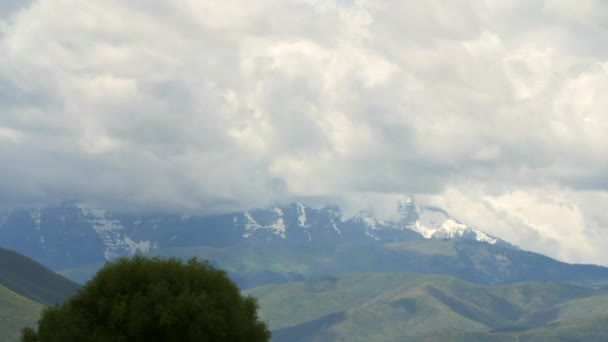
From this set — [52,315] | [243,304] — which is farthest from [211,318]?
[52,315]

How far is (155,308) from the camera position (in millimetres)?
122875

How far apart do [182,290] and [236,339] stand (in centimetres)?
1042

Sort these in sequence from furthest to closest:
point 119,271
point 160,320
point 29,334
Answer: point 29,334
point 119,271
point 160,320

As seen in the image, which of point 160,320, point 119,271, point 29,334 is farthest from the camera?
point 29,334

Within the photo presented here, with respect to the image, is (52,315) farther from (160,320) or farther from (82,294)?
(160,320)

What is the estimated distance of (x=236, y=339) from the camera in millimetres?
129625

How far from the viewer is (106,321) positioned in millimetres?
125938

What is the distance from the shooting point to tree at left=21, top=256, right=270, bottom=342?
4838 inches

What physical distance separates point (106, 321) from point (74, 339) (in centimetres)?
488

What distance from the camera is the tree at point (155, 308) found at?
123 m

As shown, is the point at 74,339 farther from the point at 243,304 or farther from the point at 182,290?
the point at 243,304

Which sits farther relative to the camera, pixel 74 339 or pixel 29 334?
pixel 29 334

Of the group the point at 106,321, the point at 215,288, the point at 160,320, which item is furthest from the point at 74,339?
the point at 215,288

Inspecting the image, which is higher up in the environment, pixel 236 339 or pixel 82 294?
pixel 82 294
